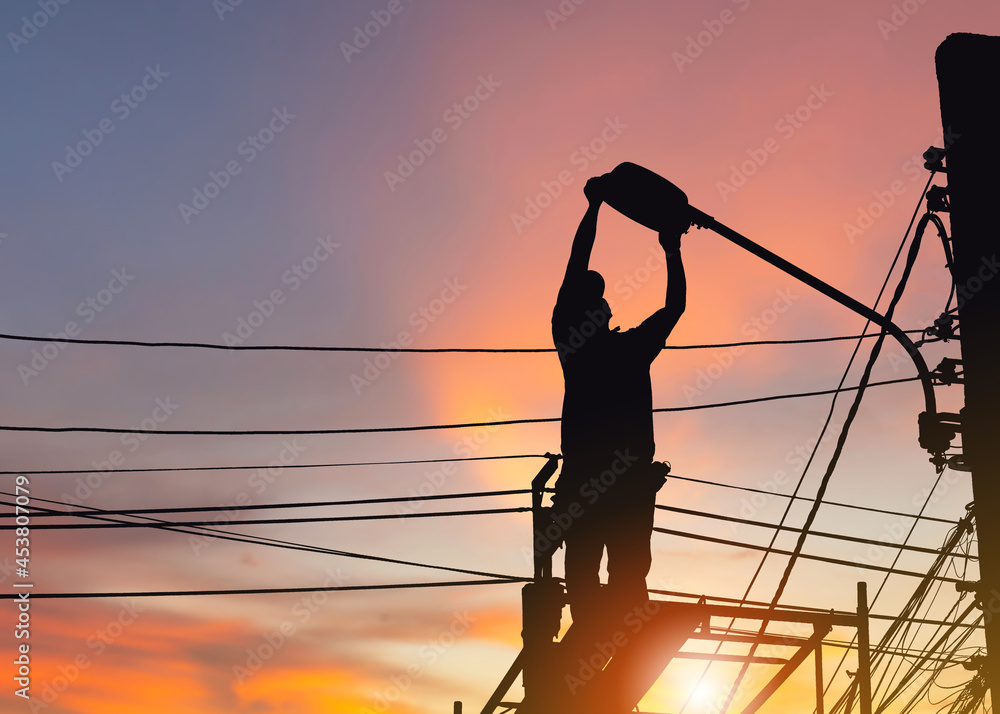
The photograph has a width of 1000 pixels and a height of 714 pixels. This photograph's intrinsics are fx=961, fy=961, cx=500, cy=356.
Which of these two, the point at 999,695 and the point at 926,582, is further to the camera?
the point at 926,582

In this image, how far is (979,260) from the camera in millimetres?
9312

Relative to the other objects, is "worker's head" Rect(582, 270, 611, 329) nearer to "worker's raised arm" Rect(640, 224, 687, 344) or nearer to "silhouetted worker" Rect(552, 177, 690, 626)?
"silhouetted worker" Rect(552, 177, 690, 626)

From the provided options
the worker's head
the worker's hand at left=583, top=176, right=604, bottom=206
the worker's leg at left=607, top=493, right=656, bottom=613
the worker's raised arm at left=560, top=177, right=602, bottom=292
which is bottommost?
the worker's leg at left=607, top=493, right=656, bottom=613

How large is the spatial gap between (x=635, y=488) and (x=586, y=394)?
35.0 inches

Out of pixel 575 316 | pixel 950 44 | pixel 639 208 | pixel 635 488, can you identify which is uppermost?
pixel 950 44

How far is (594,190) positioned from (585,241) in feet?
1.42

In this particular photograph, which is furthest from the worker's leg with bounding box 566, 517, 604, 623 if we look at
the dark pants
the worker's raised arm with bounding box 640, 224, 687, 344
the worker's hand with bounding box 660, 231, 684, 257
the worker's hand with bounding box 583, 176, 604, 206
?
the worker's hand with bounding box 583, 176, 604, 206

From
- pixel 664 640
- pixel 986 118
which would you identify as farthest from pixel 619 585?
pixel 986 118

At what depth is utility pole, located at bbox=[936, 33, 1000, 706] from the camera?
29.0 ft

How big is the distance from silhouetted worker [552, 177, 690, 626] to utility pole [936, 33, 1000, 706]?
317 centimetres

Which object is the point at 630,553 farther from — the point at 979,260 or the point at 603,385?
the point at 979,260

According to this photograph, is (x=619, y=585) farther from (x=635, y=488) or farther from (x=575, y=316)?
(x=575, y=316)

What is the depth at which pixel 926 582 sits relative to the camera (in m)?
12.9

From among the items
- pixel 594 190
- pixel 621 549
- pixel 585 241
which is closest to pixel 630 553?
pixel 621 549
